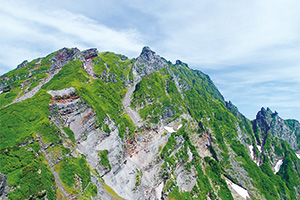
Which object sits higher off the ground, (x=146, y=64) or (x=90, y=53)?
(x=90, y=53)

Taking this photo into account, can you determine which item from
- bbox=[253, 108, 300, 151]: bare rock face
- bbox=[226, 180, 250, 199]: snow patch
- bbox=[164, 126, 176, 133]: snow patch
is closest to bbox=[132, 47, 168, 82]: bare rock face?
bbox=[164, 126, 176, 133]: snow patch

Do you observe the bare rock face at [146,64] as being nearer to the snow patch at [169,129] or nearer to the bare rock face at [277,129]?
the snow patch at [169,129]

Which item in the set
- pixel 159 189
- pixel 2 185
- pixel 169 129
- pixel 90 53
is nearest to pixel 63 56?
pixel 90 53

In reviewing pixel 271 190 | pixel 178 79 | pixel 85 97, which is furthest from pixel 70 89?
pixel 271 190

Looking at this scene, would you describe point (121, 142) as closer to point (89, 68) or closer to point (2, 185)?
point (2, 185)

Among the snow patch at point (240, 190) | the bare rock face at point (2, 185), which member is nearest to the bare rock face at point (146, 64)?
the snow patch at point (240, 190)

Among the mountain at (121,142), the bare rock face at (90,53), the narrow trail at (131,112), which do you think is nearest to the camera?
the mountain at (121,142)
